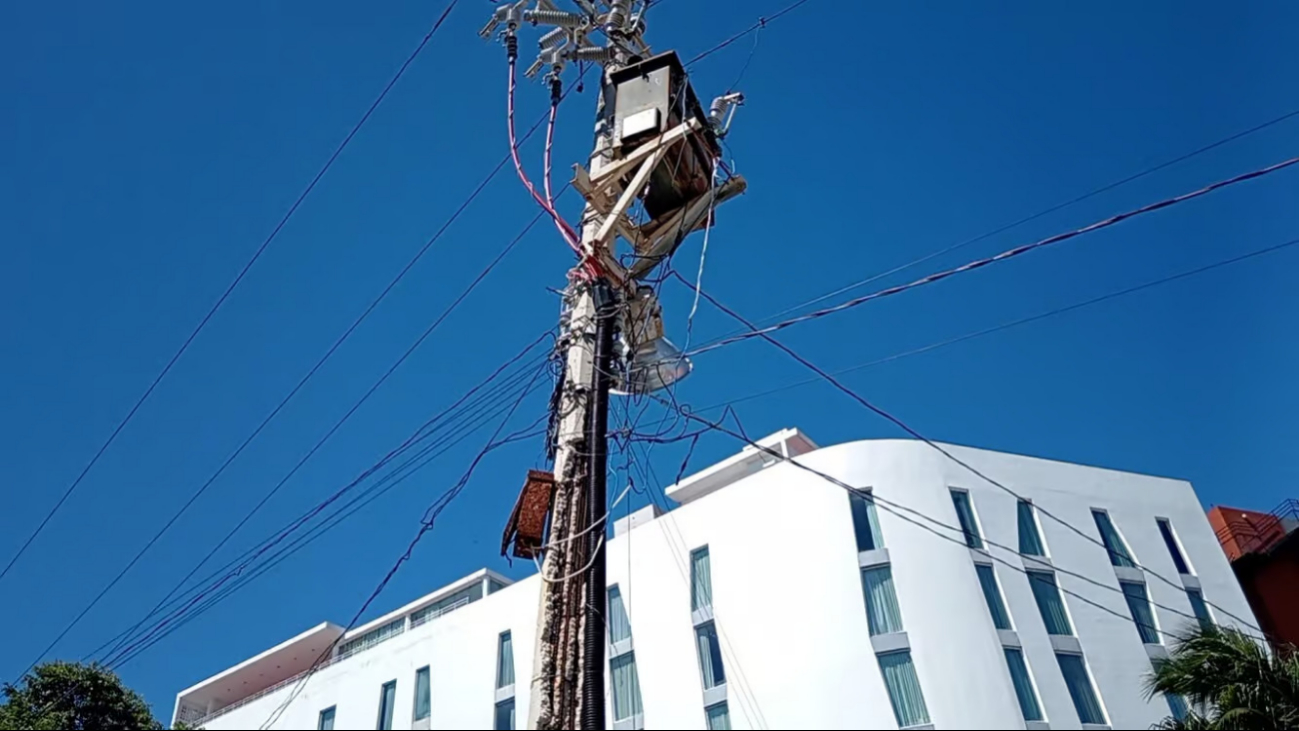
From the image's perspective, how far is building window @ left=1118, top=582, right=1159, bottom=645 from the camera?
25438 millimetres

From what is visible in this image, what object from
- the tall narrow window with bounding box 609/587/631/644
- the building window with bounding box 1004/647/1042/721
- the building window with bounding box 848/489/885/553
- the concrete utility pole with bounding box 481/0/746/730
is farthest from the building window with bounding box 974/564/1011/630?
the concrete utility pole with bounding box 481/0/746/730

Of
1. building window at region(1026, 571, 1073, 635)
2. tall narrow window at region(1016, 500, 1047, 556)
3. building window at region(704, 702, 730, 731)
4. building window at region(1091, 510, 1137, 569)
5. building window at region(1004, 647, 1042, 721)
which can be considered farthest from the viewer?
building window at region(1091, 510, 1137, 569)

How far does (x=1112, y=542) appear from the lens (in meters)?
27.9

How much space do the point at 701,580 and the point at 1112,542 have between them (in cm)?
1176

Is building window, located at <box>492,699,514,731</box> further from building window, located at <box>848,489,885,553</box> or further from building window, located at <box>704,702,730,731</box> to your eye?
building window, located at <box>848,489,885,553</box>

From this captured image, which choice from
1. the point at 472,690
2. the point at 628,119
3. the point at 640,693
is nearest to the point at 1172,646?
the point at 640,693

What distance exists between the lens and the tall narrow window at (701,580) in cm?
2719

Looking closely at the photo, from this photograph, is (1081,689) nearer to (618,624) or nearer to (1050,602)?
(1050,602)

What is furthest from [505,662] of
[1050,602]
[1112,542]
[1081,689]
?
[1112,542]

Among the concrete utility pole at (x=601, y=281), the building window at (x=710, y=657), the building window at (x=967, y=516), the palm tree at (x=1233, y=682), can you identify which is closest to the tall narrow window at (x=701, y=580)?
→ the building window at (x=710, y=657)

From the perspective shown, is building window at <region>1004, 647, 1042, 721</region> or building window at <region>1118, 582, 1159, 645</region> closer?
building window at <region>1004, 647, 1042, 721</region>

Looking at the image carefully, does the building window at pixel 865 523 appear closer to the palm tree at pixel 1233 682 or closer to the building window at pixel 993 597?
the building window at pixel 993 597

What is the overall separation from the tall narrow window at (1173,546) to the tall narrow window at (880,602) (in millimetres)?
10340

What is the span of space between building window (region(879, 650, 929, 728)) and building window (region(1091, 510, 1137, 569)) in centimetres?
855
